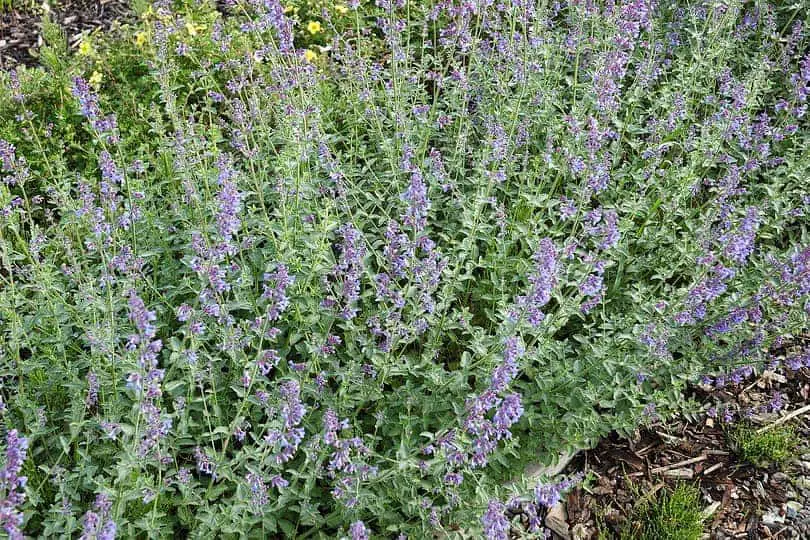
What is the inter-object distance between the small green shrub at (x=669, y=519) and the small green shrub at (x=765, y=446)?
1.46 ft

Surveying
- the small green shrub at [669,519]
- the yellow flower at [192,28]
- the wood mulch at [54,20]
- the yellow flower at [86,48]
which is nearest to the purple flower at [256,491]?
the small green shrub at [669,519]

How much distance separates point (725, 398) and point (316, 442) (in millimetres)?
2491

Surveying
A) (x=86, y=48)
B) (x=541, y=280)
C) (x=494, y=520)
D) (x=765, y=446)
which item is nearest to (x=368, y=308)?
(x=541, y=280)

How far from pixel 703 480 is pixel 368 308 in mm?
1914

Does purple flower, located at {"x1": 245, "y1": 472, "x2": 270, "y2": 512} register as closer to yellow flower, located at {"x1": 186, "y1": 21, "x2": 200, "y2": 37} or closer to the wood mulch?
yellow flower, located at {"x1": 186, "y1": 21, "x2": 200, "y2": 37}

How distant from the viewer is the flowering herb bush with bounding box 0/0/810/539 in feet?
9.20

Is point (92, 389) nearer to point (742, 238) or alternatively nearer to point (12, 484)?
point (12, 484)

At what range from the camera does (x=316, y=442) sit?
284 centimetres

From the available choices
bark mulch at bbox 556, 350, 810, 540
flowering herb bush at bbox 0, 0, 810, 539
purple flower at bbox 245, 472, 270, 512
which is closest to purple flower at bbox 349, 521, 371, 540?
flowering herb bush at bbox 0, 0, 810, 539

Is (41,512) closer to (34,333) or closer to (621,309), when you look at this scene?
(34,333)

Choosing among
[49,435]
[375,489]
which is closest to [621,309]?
[375,489]

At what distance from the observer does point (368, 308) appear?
368 cm

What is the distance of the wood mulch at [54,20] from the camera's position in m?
6.48

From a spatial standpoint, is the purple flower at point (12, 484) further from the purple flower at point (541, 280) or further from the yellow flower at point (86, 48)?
the yellow flower at point (86, 48)
